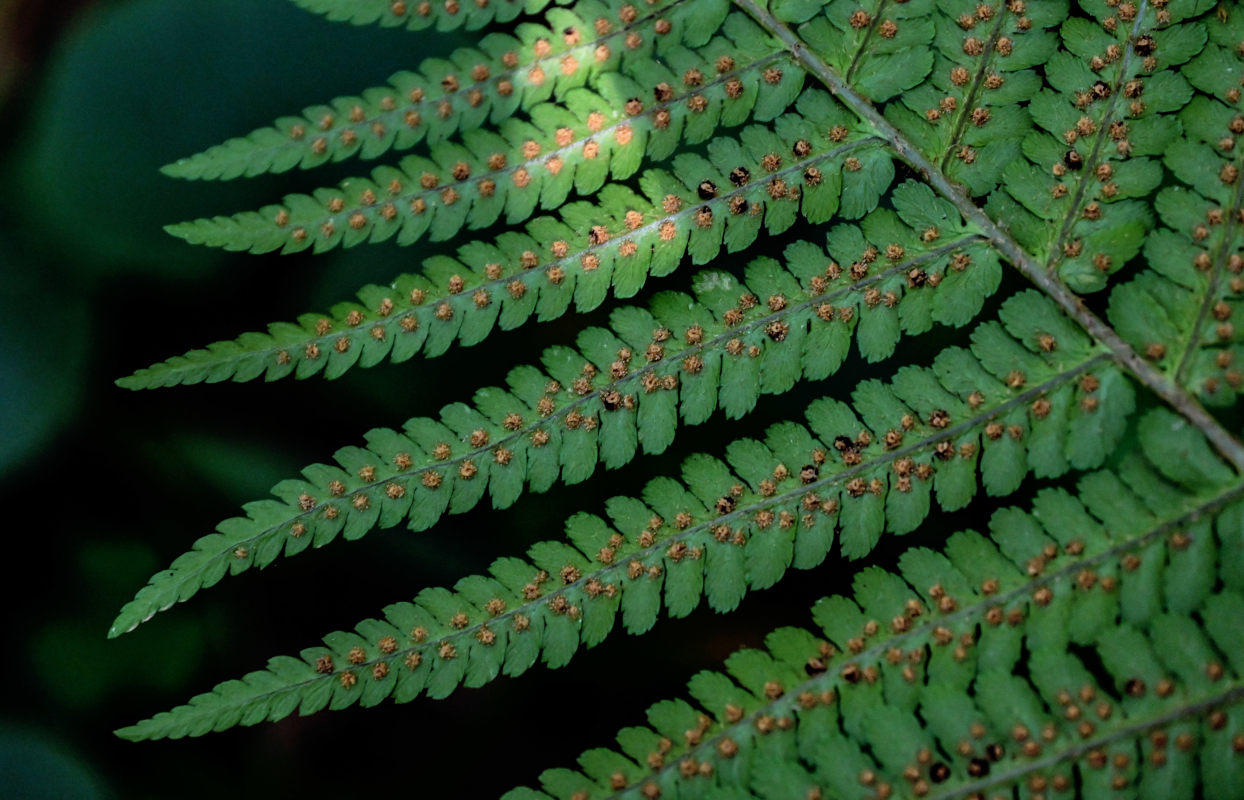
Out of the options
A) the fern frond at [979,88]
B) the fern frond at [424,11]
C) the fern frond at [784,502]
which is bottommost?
the fern frond at [784,502]

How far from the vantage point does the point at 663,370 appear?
2.22 m

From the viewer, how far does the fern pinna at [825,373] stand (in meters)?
1.98

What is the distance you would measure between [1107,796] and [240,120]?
9.46ft

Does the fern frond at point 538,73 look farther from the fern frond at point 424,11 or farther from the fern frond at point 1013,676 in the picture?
the fern frond at point 1013,676

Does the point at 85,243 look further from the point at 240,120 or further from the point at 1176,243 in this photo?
the point at 1176,243

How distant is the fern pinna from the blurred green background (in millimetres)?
366

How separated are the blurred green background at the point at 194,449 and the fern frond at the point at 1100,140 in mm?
465

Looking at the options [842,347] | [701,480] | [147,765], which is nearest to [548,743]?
[701,480]

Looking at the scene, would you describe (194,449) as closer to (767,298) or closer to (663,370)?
(663,370)

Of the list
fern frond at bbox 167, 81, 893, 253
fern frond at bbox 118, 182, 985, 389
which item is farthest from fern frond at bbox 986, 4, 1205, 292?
fern frond at bbox 167, 81, 893, 253

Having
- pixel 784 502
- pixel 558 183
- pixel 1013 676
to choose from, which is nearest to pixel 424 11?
pixel 558 183

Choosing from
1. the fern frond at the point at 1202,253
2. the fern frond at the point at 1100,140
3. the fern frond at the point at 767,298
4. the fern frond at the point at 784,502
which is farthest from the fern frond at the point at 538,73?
the fern frond at the point at 1202,253

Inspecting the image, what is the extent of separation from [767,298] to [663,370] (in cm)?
32

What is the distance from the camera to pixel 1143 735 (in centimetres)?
190
